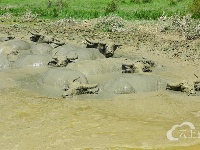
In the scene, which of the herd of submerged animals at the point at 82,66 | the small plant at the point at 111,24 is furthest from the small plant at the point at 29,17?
the herd of submerged animals at the point at 82,66

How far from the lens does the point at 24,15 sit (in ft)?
81.6

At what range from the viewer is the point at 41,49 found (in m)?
13.9

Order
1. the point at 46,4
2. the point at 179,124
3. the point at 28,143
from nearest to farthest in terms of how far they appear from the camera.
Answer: the point at 28,143
the point at 179,124
the point at 46,4

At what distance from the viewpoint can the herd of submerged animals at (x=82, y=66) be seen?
1016 centimetres

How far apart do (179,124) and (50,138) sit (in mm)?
2762

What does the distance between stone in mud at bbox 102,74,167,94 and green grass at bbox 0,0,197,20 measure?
12957mm

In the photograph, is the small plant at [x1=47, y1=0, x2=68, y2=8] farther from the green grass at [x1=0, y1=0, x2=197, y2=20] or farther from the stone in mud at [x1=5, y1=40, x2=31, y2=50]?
the stone in mud at [x1=5, y1=40, x2=31, y2=50]

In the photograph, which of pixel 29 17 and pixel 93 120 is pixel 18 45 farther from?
pixel 29 17

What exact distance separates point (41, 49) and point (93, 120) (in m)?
6.28

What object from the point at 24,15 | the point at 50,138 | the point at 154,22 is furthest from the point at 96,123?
the point at 24,15

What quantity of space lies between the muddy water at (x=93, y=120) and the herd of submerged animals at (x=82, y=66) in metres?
0.34

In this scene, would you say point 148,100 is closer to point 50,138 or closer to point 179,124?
point 179,124

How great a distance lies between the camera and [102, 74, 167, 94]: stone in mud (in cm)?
1004

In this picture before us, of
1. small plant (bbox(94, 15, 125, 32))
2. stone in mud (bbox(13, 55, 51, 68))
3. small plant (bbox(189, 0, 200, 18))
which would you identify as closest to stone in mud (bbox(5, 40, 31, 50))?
stone in mud (bbox(13, 55, 51, 68))
